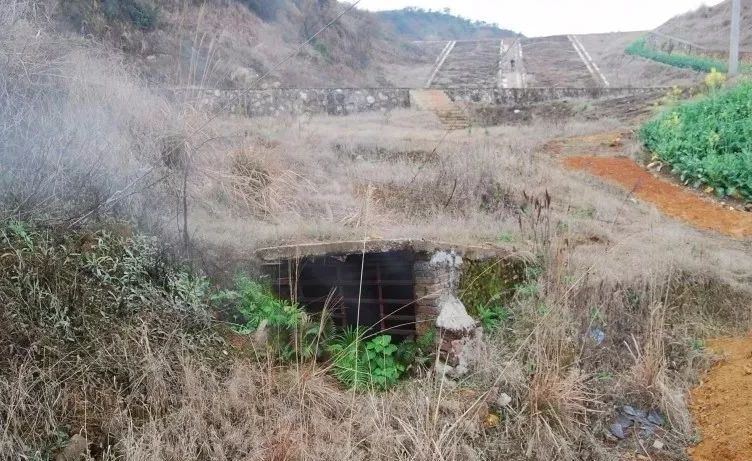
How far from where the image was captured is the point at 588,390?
146 inches

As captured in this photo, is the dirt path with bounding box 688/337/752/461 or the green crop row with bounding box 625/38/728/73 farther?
the green crop row with bounding box 625/38/728/73

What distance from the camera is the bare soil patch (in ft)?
21.0

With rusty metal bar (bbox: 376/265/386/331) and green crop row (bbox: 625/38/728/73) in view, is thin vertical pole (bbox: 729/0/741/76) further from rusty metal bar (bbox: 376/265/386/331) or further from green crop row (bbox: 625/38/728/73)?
rusty metal bar (bbox: 376/265/386/331)

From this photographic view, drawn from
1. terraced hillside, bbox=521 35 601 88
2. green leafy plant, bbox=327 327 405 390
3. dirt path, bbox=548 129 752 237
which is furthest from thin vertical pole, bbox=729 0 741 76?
green leafy plant, bbox=327 327 405 390

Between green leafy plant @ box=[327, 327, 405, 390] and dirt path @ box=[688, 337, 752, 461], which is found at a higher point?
green leafy plant @ box=[327, 327, 405, 390]

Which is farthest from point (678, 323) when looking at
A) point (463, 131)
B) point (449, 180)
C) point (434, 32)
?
point (434, 32)

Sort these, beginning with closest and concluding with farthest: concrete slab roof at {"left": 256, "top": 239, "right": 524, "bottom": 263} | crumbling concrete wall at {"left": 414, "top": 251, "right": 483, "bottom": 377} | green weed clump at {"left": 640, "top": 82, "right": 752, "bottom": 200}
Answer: crumbling concrete wall at {"left": 414, "top": 251, "right": 483, "bottom": 377} < concrete slab roof at {"left": 256, "top": 239, "right": 524, "bottom": 263} < green weed clump at {"left": 640, "top": 82, "right": 752, "bottom": 200}

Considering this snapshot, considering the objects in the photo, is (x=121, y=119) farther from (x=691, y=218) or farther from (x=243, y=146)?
(x=691, y=218)

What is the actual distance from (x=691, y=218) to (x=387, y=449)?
5106 mm

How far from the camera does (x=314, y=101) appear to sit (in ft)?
45.3

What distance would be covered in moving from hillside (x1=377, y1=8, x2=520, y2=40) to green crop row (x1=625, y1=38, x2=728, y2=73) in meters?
11.6

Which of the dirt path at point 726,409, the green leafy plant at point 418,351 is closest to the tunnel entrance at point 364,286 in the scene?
the green leafy plant at point 418,351

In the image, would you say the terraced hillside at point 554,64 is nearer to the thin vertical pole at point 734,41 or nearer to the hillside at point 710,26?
the hillside at point 710,26

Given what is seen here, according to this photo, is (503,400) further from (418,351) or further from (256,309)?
(256,309)
